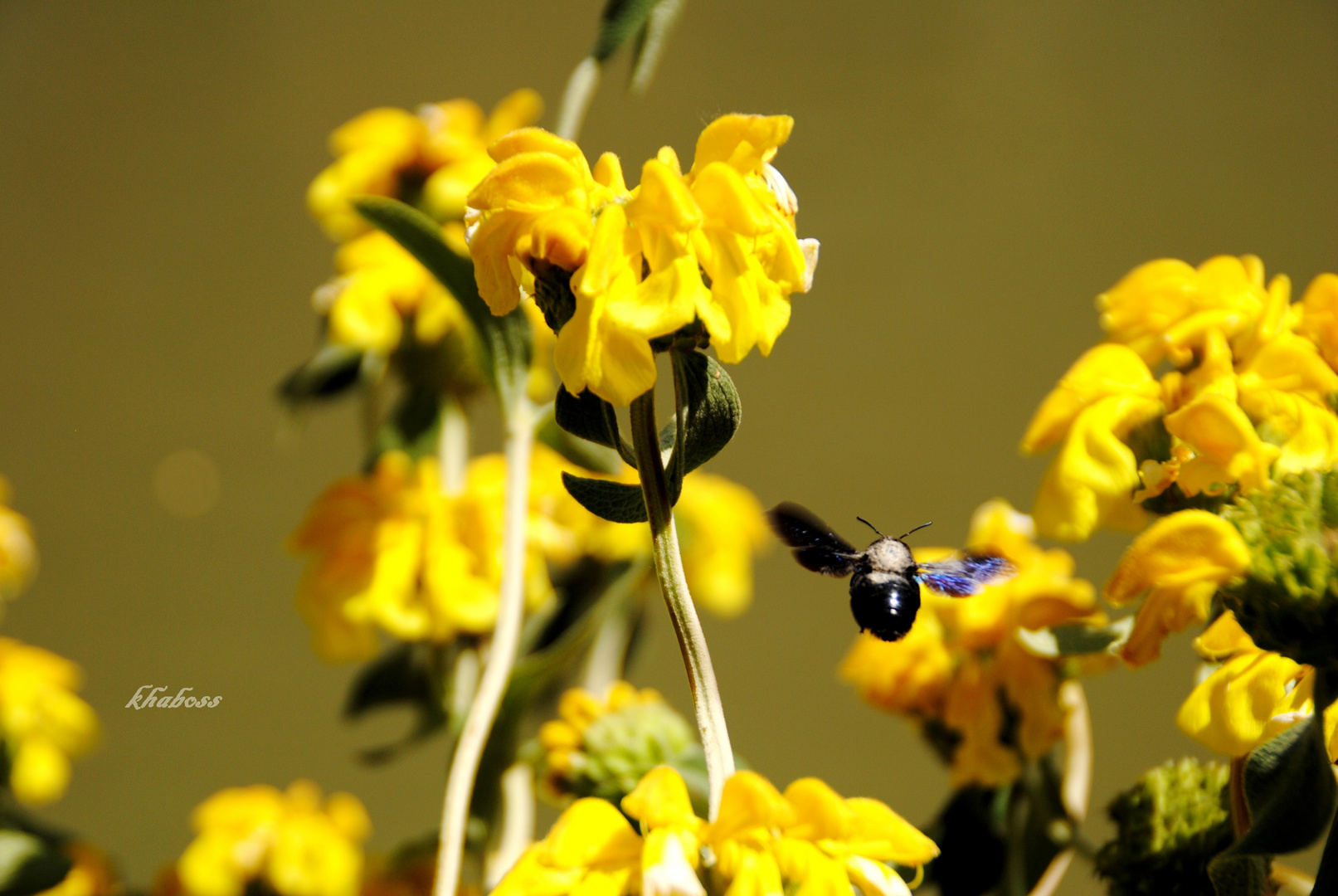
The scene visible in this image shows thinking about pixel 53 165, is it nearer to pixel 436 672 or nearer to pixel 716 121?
pixel 436 672

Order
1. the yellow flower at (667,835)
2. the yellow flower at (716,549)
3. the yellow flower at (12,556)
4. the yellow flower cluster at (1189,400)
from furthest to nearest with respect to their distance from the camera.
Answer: the yellow flower at (716,549), the yellow flower at (12,556), the yellow flower cluster at (1189,400), the yellow flower at (667,835)

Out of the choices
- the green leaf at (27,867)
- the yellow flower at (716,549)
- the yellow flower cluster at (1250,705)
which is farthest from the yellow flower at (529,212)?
the yellow flower at (716,549)

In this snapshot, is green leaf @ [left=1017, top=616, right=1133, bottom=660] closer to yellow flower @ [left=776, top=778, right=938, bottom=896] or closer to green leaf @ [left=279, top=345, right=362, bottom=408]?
yellow flower @ [left=776, top=778, right=938, bottom=896]

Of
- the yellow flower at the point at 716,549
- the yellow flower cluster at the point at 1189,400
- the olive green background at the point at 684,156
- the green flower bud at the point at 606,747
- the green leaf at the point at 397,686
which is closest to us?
the yellow flower cluster at the point at 1189,400

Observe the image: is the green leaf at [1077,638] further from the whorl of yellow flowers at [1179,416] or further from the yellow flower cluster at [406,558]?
the yellow flower cluster at [406,558]

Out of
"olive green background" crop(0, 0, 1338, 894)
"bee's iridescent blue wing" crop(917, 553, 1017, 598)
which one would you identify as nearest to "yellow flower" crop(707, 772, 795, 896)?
"bee's iridescent blue wing" crop(917, 553, 1017, 598)

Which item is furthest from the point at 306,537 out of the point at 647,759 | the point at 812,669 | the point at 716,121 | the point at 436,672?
the point at 812,669

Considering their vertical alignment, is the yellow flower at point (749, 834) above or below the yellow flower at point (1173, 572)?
below
